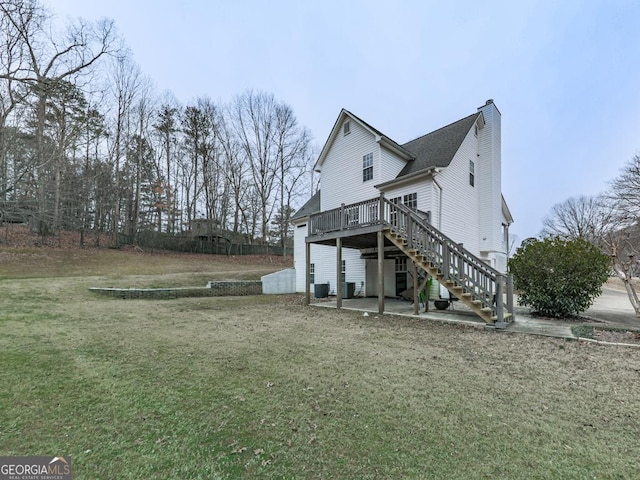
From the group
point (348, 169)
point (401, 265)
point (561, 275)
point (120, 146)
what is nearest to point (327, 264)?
point (401, 265)

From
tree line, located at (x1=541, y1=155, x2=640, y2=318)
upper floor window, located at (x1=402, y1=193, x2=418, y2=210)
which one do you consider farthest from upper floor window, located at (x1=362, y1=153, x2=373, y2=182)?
tree line, located at (x1=541, y1=155, x2=640, y2=318)

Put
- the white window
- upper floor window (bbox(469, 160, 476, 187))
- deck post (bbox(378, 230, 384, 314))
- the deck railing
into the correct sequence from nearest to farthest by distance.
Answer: the deck railing, deck post (bbox(378, 230, 384, 314)), the white window, upper floor window (bbox(469, 160, 476, 187))

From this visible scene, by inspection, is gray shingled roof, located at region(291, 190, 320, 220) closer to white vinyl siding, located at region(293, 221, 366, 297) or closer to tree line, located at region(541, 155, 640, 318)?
white vinyl siding, located at region(293, 221, 366, 297)

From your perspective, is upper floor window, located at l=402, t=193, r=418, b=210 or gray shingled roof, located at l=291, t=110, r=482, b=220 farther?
gray shingled roof, located at l=291, t=110, r=482, b=220

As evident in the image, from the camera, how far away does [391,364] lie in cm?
459

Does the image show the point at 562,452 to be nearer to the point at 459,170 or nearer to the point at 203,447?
the point at 203,447

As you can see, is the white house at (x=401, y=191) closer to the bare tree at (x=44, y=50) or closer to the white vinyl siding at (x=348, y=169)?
the white vinyl siding at (x=348, y=169)

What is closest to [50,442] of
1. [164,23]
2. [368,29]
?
[164,23]

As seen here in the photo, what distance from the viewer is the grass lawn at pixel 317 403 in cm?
228

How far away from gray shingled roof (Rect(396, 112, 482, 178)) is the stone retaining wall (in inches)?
391

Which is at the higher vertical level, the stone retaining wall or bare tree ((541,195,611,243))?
bare tree ((541,195,611,243))

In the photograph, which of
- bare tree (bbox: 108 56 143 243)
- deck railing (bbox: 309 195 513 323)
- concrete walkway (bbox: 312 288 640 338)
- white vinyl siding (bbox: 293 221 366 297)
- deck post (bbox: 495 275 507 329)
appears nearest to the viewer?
concrete walkway (bbox: 312 288 640 338)

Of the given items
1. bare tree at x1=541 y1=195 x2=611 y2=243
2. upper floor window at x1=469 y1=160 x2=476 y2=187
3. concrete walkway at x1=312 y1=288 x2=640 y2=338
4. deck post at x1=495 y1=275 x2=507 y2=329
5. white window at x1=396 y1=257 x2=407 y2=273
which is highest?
bare tree at x1=541 y1=195 x2=611 y2=243

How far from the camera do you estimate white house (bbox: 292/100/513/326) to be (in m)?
11.8
